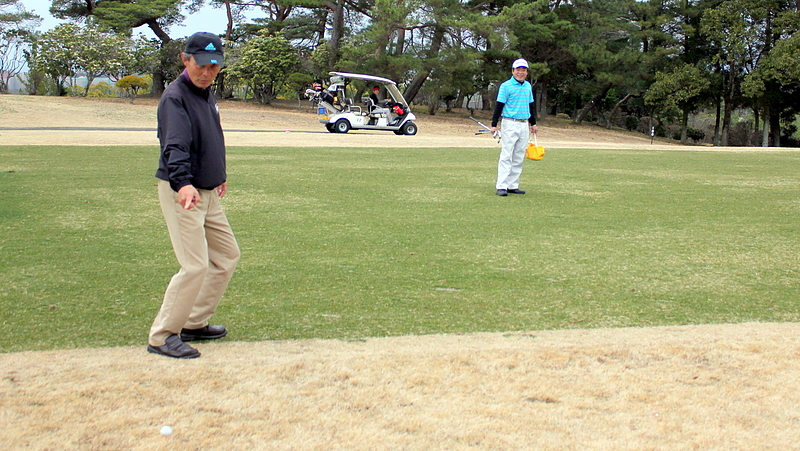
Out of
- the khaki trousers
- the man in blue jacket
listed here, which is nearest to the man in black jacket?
the khaki trousers

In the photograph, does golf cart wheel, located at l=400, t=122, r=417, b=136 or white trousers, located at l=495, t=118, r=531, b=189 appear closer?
white trousers, located at l=495, t=118, r=531, b=189

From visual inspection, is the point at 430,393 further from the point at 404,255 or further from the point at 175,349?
the point at 404,255

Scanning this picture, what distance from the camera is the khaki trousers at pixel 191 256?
3861mm

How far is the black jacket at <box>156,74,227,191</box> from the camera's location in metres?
3.72

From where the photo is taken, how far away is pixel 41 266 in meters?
5.84

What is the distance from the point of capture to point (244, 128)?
30.4 meters

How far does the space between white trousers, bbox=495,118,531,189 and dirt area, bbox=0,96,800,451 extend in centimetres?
552

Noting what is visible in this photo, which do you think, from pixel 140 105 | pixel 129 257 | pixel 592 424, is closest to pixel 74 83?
pixel 140 105

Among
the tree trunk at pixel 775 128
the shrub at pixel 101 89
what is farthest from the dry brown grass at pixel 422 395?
the shrub at pixel 101 89

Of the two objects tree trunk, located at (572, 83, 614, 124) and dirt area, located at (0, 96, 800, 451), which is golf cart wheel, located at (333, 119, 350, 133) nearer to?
tree trunk, located at (572, 83, 614, 124)

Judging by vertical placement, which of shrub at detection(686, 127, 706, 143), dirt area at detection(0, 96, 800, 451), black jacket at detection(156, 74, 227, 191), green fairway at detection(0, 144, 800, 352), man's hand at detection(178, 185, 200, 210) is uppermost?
shrub at detection(686, 127, 706, 143)

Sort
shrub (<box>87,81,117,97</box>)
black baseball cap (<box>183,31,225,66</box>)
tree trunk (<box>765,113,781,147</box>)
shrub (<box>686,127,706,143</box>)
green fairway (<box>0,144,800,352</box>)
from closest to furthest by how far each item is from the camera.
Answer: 1. black baseball cap (<box>183,31,225,66</box>)
2. green fairway (<box>0,144,800,352</box>)
3. tree trunk (<box>765,113,781,147</box>)
4. shrub (<box>87,81,117,97</box>)
5. shrub (<box>686,127,706,143</box>)

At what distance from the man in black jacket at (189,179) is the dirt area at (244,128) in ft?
50.2

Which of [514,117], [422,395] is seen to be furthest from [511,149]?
[422,395]
